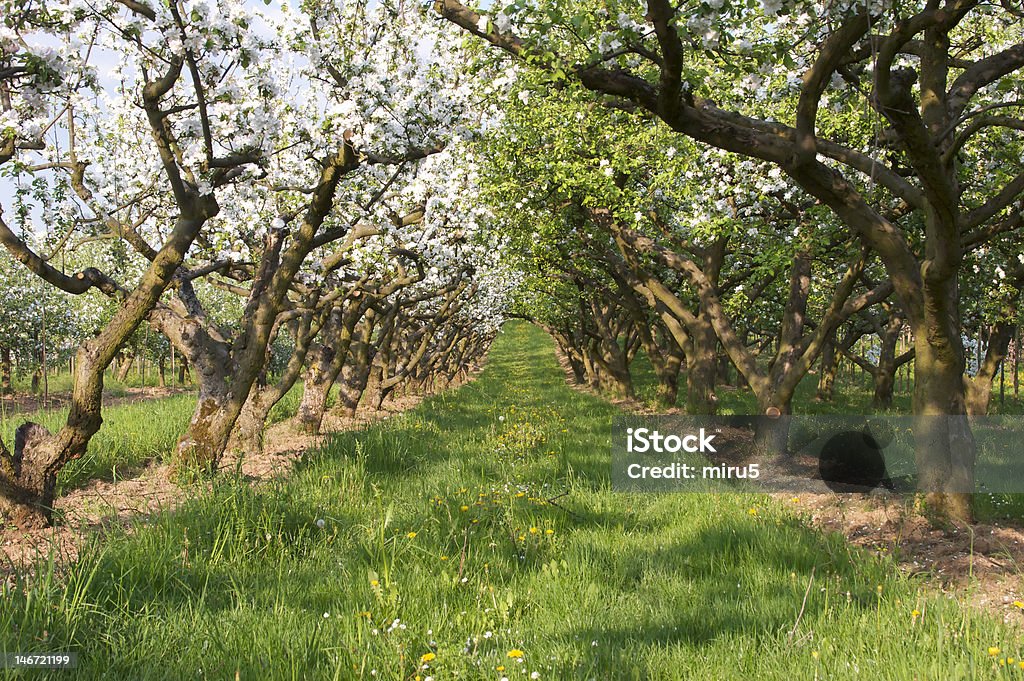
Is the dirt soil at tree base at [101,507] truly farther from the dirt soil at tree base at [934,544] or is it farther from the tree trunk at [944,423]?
the tree trunk at [944,423]

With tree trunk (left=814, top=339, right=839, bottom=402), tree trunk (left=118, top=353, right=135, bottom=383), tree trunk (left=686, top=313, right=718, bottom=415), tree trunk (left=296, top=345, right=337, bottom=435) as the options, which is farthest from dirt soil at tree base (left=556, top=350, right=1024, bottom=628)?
tree trunk (left=118, top=353, right=135, bottom=383)

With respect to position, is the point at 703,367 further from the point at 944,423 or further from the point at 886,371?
the point at 886,371

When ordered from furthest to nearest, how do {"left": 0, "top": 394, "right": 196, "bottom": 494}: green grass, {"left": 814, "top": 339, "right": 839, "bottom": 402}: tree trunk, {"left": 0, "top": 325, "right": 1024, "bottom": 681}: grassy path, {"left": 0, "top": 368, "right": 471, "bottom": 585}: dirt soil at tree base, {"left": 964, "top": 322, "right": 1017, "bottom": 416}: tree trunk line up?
{"left": 814, "top": 339, "right": 839, "bottom": 402}: tree trunk
{"left": 964, "top": 322, "right": 1017, "bottom": 416}: tree trunk
{"left": 0, "top": 394, "right": 196, "bottom": 494}: green grass
{"left": 0, "top": 368, "right": 471, "bottom": 585}: dirt soil at tree base
{"left": 0, "top": 325, "right": 1024, "bottom": 681}: grassy path

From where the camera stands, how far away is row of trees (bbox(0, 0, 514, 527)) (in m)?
6.62

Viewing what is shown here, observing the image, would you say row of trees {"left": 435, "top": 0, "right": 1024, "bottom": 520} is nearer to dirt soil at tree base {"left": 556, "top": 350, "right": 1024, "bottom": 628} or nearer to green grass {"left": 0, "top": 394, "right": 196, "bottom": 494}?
dirt soil at tree base {"left": 556, "top": 350, "right": 1024, "bottom": 628}

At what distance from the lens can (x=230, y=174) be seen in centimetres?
882

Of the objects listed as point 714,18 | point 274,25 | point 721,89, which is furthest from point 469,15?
point 721,89

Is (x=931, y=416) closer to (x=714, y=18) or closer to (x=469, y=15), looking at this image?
(x=714, y=18)

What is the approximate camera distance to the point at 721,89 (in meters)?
10.4

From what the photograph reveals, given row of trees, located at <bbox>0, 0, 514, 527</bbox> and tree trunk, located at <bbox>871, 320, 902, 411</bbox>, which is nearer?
row of trees, located at <bbox>0, 0, 514, 527</bbox>

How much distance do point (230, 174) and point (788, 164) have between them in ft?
21.6

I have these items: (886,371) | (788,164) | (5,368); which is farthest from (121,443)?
(5,368)

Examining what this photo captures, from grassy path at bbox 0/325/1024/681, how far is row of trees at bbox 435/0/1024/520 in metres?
2.98

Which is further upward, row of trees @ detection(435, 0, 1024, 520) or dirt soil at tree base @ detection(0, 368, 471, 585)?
row of trees @ detection(435, 0, 1024, 520)
